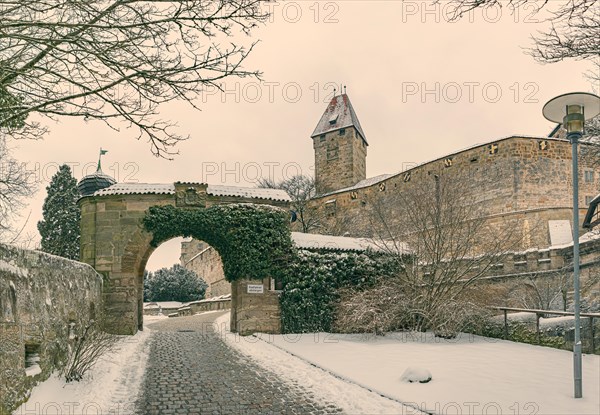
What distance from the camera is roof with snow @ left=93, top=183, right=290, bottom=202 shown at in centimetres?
1566

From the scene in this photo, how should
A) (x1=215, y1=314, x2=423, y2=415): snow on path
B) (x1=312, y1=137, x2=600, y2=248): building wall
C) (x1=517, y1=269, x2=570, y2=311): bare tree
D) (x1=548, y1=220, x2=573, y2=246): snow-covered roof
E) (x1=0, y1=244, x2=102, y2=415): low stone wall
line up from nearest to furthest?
(x1=0, y1=244, x2=102, y2=415): low stone wall, (x1=215, y1=314, x2=423, y2=415): snow on path, (x1=517, y1=269, x2=570, y2=311): bare tree, (x1=548, y1=220, x2=573, y2=246): snow-covered roof, (x1=312, y1=137, x2=600, y2=248): building wall

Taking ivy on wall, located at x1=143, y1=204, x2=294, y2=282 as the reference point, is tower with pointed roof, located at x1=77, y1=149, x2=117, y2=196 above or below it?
above

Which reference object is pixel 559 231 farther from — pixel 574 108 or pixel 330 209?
pixel 574 108

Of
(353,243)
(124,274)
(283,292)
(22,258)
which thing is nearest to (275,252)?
(283,292)

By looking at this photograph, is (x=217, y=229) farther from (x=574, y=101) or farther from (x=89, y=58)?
(x=574, y=101)

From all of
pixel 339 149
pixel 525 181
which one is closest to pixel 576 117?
A: pixel 525 181

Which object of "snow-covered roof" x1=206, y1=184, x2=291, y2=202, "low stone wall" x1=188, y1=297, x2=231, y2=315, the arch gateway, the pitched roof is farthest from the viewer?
the pitched roof

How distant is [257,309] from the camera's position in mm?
14578

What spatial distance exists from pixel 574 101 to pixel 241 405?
19.2 ft

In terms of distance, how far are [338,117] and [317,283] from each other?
117 feet

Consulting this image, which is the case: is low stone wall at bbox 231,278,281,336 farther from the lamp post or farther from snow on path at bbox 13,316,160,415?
the lamp post

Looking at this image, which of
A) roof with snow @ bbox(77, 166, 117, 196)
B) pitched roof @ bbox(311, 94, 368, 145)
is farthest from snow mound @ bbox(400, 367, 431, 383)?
pitched roof @ bbox(311, 94, 368, 145)

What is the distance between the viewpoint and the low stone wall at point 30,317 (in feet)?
17.6

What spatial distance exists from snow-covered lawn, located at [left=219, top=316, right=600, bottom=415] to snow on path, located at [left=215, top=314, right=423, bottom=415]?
38 millimetres
